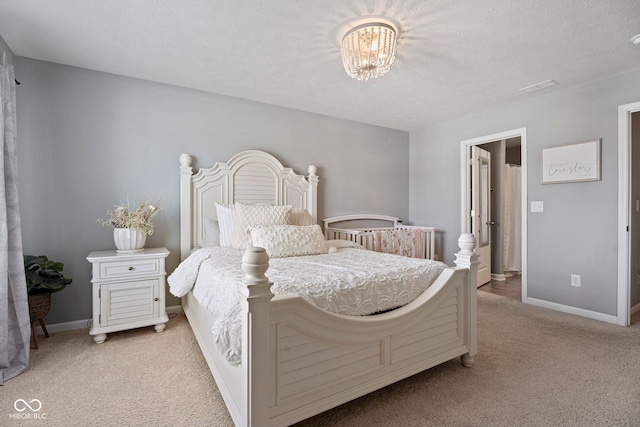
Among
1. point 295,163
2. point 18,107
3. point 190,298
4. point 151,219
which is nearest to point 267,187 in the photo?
point 295,163

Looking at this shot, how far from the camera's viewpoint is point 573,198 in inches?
120

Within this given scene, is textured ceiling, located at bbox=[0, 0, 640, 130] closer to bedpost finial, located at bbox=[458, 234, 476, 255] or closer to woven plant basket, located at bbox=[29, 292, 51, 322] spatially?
bedpost finial, located at bbox=[458, 234, 476, 255]

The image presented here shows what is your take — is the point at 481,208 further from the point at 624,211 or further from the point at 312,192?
the point at 312,192

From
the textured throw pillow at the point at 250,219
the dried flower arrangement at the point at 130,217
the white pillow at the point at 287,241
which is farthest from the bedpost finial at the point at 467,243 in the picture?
the dried flower arrangement at the point at 130,217

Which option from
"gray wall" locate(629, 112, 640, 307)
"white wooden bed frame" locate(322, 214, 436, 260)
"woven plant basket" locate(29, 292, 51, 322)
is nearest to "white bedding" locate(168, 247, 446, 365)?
"woven plant basket" locate(29, 292, 51, 322)

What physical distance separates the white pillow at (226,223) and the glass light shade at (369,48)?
161cm

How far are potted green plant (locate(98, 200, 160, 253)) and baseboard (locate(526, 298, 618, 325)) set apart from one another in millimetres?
3936

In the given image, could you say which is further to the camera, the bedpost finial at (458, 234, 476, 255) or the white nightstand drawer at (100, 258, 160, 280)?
the white nightstand drawer at (100, 258, 160, 280)

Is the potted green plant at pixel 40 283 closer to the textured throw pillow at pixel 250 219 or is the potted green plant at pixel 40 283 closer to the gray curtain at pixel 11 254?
the gray curtain at pixel 11 254

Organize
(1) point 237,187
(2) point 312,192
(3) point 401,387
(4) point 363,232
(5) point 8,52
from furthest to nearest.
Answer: (2) point 312,192
(4) point 363,232
(1) point 237,187
(5) point 8,52
(3) point 401,387

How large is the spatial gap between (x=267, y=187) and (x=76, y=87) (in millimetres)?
1870

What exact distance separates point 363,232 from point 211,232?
1.64m

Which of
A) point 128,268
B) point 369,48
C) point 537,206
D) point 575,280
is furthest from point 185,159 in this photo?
point 575,280

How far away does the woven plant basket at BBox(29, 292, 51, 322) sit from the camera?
221 cm
